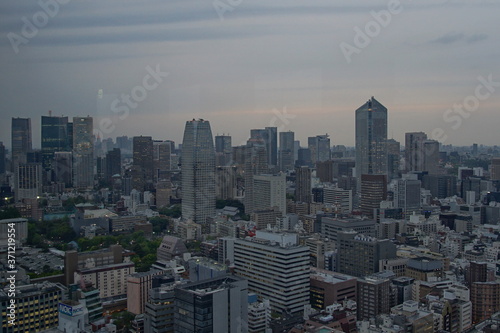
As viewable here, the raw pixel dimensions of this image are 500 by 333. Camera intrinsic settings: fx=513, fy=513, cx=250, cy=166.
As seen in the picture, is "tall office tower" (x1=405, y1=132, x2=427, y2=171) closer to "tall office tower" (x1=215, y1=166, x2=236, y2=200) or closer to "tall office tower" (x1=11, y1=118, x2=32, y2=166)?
"tall office tower" (x1=215, y1=166, x2=236, y2=200)

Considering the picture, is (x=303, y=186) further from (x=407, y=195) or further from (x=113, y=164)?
(x=113, y=164)

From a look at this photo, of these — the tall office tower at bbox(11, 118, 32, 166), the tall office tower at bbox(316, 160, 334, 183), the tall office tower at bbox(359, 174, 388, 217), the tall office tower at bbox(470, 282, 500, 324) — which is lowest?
the tall office tower at bbox(470, 282, 500, 324)

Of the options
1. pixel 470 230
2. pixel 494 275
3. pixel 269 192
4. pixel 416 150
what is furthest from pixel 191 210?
pixel 416 150

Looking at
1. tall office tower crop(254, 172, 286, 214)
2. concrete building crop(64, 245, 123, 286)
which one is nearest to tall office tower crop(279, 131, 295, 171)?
tall office tower crop(254, 172, 286, 214)

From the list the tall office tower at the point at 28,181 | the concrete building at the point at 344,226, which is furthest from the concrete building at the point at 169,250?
the tall office tower at the point at 28,181

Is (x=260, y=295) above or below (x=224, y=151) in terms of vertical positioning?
below

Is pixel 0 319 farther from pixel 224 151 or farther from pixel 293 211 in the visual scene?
pixel 224 151
